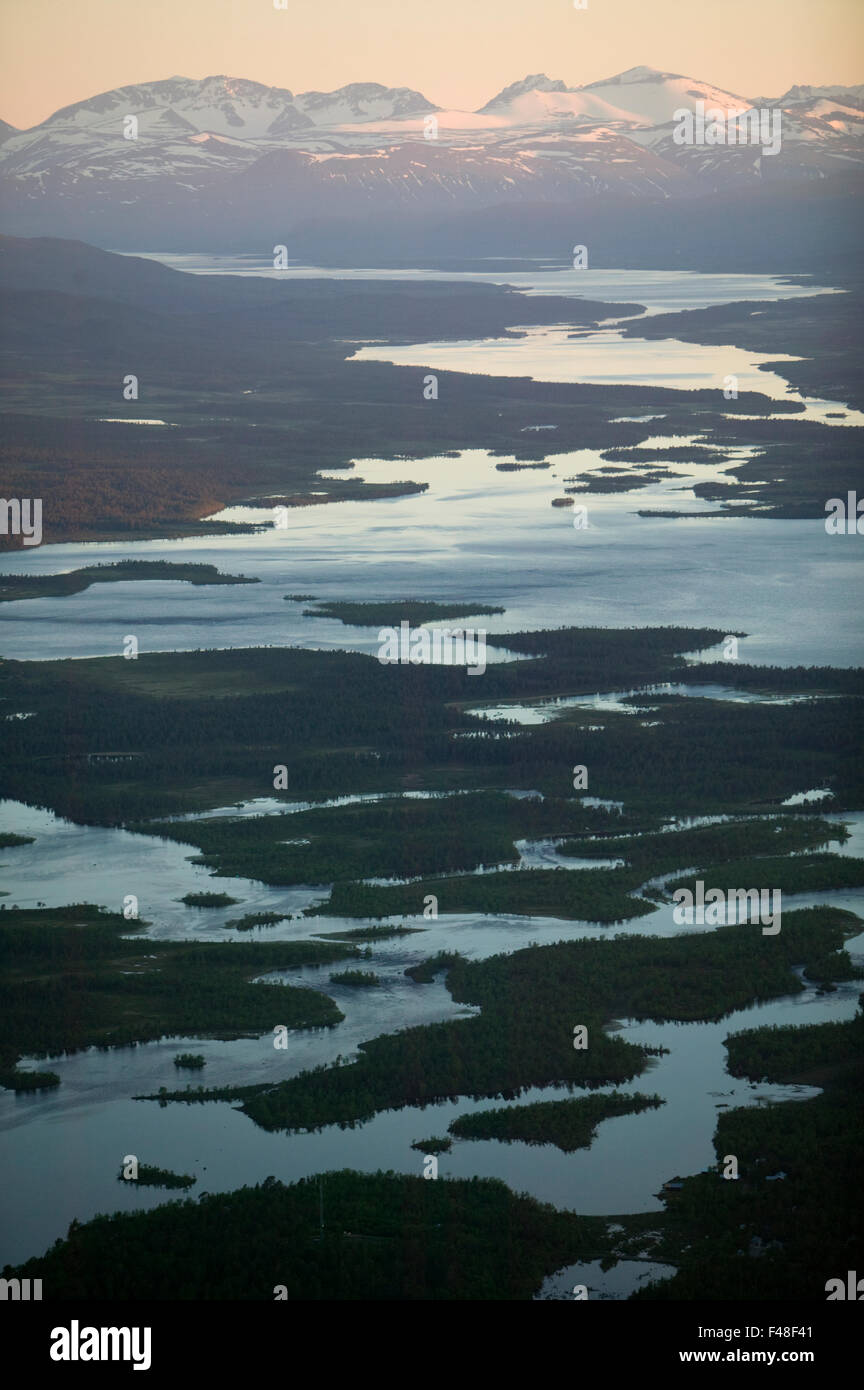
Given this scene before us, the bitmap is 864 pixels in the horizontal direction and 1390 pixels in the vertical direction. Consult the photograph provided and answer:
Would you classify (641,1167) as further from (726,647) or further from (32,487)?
(32,487)

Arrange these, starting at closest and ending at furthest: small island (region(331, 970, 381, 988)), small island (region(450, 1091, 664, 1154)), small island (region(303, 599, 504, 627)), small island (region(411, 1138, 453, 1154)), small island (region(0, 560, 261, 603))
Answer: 1. small island (region(411, 1138, 453, 1154))
2. small island (region(450, 1091, 664, 1154))
3. small island (region(331, 970, 381, 988))
4. small island (region(303, 599, 504, 627))
5. small island (region(0, 560, 261, 603))

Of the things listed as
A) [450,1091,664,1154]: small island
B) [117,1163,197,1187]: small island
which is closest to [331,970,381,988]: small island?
[450,1091,664,1154]: small island

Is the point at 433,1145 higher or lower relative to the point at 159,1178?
higher

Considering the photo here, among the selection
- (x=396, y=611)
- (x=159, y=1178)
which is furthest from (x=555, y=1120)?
(x=396, y=611)

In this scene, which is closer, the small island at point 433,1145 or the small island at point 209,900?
the small island at point 433,1145

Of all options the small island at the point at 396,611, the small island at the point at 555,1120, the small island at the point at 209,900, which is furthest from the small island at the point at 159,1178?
the small island at the point at 396,611

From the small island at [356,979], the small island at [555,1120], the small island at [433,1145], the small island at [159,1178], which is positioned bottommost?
the small island at [159,1178]

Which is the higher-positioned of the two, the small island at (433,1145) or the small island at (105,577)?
the small island at (105,577)

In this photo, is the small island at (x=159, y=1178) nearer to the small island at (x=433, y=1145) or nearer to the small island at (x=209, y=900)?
the small island at (x=433, y=1145)

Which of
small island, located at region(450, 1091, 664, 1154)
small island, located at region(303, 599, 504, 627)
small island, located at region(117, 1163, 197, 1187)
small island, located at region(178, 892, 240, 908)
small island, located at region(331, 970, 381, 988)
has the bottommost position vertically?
small island, located at region(117, 1163, 197, 1187)

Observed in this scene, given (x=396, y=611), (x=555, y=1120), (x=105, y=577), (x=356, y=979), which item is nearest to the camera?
(x=555, y=1120)

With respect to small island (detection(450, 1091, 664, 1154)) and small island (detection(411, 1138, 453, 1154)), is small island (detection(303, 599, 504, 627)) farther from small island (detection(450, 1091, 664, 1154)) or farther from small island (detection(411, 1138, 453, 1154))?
small island (detection(411, 1138, 453, 1154))

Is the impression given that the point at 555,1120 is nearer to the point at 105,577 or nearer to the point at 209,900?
the point at 209,900
